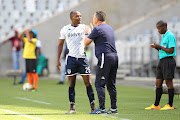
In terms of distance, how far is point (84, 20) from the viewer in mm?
27344

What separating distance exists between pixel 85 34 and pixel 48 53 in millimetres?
18452

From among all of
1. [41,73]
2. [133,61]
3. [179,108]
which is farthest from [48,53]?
[179,108]

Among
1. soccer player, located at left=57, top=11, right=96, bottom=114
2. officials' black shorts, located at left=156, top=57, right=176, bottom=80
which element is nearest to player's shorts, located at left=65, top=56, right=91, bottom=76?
soccer player, located at left=57, top=11, right=96, bottom=114

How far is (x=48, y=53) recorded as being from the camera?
88.9 feet

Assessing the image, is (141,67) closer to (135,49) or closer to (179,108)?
(135,49)

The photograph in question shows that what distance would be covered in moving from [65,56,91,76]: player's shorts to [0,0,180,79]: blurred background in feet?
45.4

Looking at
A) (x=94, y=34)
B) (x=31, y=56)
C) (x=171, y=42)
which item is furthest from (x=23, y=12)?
(x=94, y=34)

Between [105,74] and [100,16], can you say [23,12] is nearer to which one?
[100,16]

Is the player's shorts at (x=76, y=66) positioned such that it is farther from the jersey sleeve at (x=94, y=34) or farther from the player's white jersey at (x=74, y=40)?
the jersey sleeve at (x=94, y=34)

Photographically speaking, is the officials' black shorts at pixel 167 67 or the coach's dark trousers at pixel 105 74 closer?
the coach's dark trousers at pixel 105 74

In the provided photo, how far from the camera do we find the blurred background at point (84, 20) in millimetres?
23641

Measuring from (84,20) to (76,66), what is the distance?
18837mm

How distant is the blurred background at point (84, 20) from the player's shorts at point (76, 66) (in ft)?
45.4

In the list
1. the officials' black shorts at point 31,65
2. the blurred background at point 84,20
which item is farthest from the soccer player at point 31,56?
the blurred background at point 84,20
